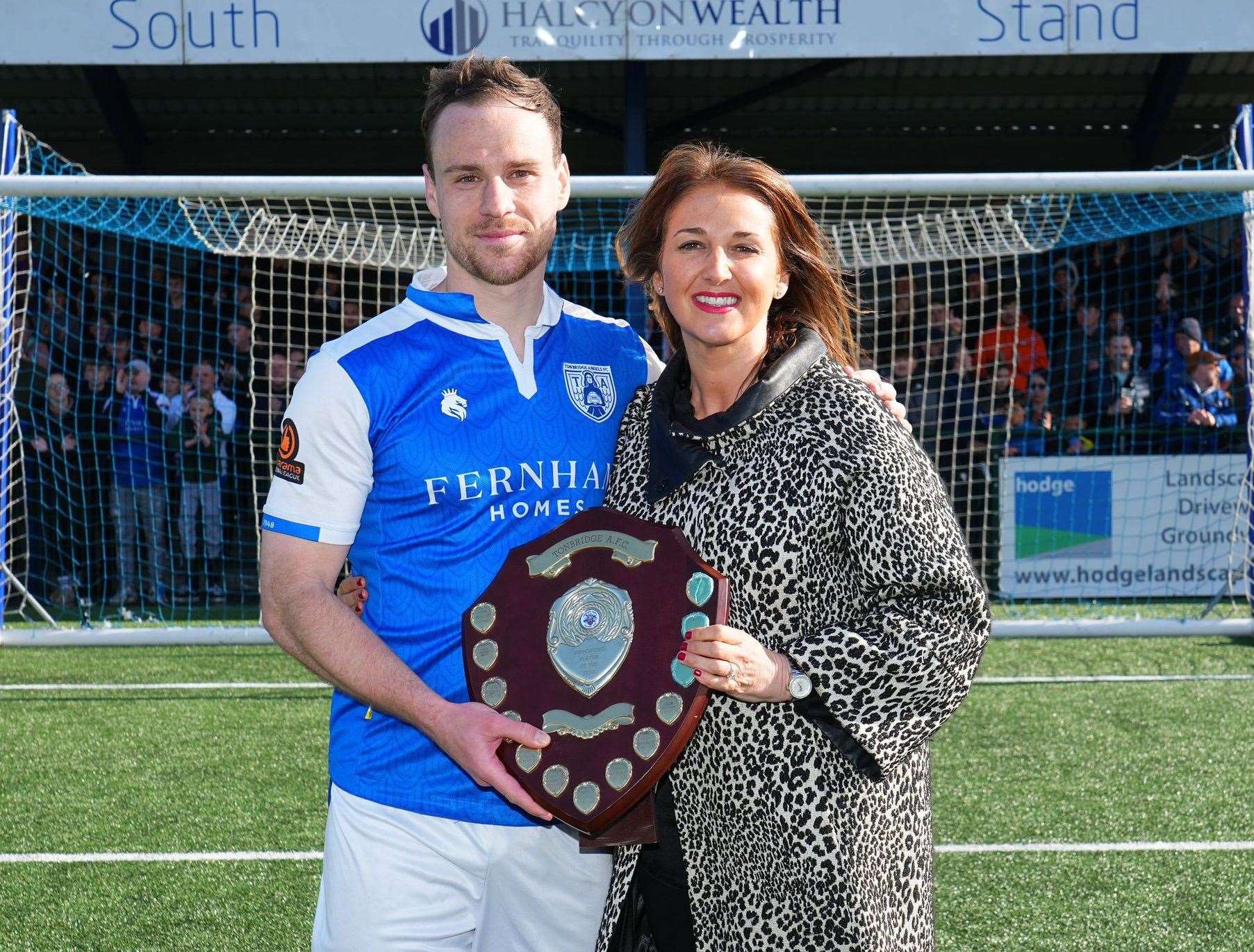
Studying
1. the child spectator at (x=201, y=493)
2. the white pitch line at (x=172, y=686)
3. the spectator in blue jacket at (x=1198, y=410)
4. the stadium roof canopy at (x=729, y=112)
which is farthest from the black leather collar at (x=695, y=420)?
the stadium roof canopy at (x=729, y=112)

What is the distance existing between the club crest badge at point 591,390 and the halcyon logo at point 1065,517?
6.63 metres

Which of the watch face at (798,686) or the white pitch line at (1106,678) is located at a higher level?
the watch face at (798,686)

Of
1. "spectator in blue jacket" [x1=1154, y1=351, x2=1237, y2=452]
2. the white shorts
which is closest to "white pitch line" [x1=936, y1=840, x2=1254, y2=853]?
the white shorts

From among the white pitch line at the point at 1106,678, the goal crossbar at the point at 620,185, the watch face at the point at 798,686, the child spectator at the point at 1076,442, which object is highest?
the goal crossbar at the point at 620,185

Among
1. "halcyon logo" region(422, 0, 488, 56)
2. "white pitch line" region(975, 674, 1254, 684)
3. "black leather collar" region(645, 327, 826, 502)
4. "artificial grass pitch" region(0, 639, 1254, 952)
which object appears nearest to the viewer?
"black leather collar" region(645, 327, 826, 502)

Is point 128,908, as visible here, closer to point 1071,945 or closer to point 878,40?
point 1071,945

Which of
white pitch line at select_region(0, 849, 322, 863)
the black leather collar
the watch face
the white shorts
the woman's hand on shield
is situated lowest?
white pitch line at select_region(0, 849, 322, 863)

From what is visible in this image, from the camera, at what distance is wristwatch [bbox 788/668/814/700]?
1743 mm

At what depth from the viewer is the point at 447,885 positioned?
2.02m

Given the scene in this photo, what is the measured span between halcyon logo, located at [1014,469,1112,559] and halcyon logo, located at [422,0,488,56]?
4.50 meters

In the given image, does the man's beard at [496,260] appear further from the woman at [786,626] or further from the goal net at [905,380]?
the goal net at [905,380]

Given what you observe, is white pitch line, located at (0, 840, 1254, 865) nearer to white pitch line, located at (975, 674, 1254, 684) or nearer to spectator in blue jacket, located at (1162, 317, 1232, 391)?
white pitch line, located at (975, 674, 1254, 684)

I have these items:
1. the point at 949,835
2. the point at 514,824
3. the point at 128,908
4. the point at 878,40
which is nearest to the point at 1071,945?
the point at 949,835

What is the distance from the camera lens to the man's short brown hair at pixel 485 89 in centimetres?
205
